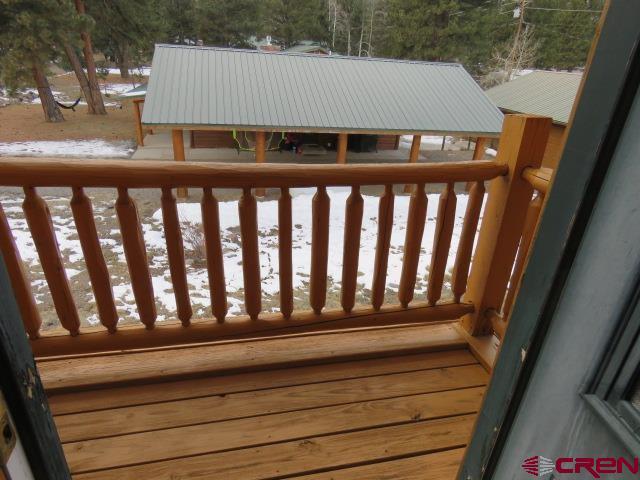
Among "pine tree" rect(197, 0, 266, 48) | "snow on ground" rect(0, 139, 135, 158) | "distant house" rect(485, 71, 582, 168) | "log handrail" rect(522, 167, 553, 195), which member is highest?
"pine tree" rect(197, 0, 266, 48)

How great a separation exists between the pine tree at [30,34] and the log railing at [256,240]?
15077 mm

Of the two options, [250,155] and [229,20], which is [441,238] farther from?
[229,20]

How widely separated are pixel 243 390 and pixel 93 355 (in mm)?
716

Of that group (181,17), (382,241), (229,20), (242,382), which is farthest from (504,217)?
(181,17)

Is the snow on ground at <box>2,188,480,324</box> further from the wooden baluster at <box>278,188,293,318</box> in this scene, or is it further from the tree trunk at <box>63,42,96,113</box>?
the tree trunk at <box>63,42,96,113</box>

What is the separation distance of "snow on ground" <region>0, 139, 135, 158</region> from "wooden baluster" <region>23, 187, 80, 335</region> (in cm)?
1156

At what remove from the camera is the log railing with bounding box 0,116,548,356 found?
139cm

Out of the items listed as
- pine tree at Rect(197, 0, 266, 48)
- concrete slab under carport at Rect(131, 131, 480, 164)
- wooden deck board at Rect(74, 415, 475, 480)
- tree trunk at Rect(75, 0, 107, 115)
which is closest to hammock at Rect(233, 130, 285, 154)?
concrete slab under carport at Rect(131, 131, 480, 164)

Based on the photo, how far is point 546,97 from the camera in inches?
494

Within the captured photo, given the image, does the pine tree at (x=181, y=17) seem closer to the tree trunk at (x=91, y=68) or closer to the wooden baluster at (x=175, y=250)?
the tree trunk at (x=91, y=68)

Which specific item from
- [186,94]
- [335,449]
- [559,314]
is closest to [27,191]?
[335,449]

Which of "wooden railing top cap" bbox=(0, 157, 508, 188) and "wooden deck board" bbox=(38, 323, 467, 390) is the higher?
"wooden railing top cap" bbox=(0, 157, 508, 188)

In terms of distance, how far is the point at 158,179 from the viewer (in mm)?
1392

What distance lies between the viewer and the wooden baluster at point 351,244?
5.48ft
